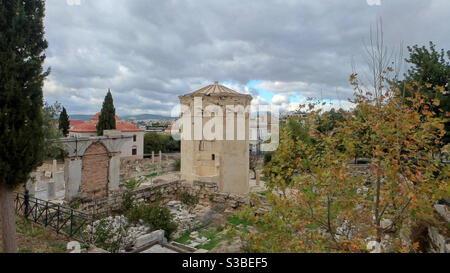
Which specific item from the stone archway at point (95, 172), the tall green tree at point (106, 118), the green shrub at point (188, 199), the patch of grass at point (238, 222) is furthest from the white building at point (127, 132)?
the patch of grass at point (238, 222)

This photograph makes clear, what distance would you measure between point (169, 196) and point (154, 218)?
515cm

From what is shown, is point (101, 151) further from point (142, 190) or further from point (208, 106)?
point (208, 106)

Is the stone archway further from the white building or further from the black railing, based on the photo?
the white building

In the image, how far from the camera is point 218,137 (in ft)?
45.0

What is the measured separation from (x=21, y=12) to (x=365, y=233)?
7739mm

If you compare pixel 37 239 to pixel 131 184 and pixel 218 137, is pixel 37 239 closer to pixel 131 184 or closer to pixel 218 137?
pixel 218 137

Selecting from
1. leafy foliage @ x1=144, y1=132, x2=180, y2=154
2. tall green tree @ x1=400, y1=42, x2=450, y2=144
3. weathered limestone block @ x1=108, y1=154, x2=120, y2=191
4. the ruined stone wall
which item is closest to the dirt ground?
the ruined stone wall

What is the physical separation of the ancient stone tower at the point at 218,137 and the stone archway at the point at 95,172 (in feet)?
14.2

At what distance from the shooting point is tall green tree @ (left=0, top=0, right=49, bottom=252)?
191 inches

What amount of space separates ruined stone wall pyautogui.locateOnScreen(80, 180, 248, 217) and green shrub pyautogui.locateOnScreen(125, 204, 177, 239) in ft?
7.51

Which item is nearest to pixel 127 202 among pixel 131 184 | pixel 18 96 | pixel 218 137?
pixel 218 137

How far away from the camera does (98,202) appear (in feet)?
32.4

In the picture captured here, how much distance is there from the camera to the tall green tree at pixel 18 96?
15.9 ft
